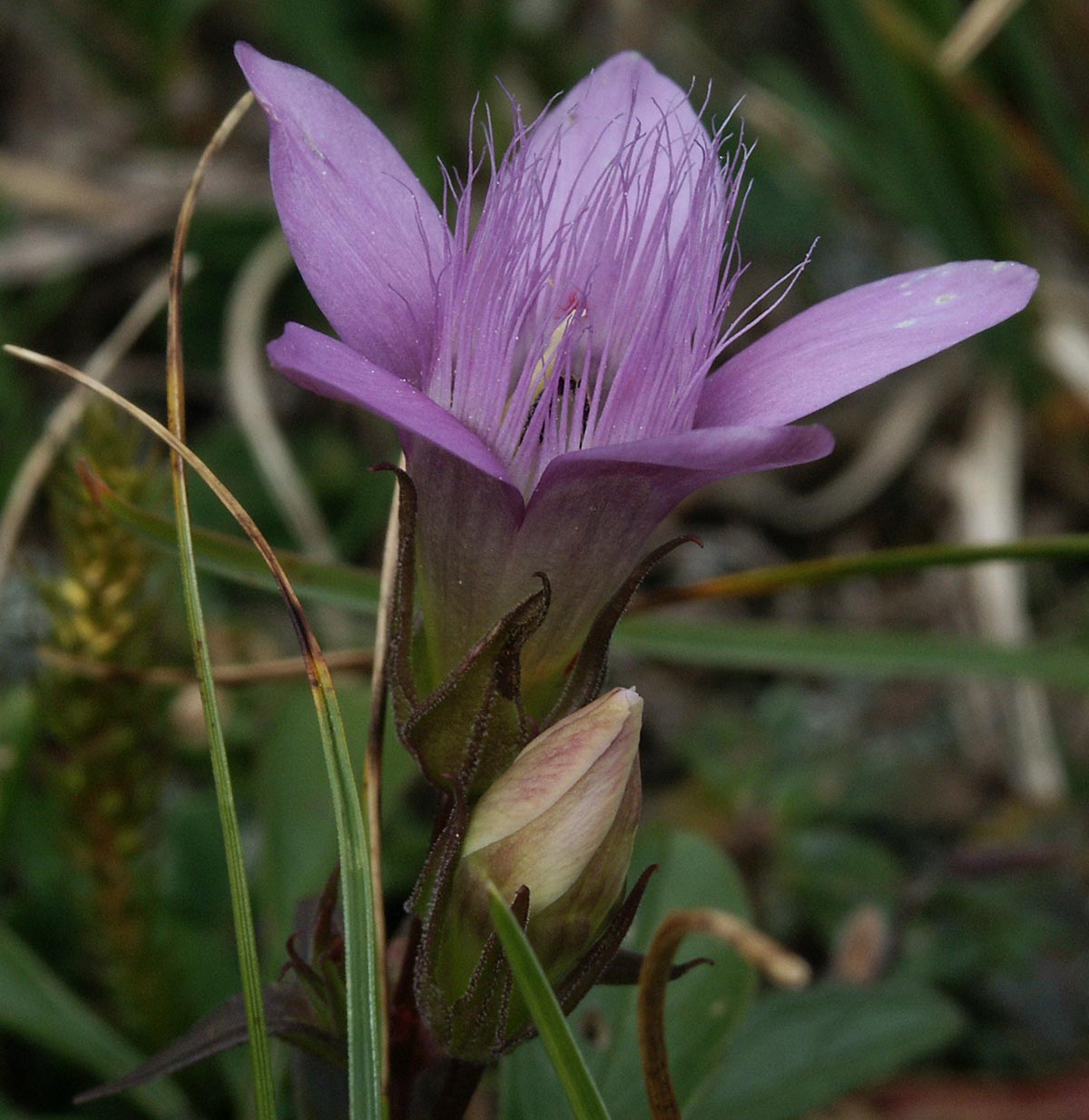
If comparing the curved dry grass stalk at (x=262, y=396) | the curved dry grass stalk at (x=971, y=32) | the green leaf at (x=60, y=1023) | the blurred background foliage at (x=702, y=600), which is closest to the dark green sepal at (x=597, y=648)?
the blurred background foliage at (x=702, y=600)

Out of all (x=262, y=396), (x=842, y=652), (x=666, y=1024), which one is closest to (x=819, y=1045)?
(x=666, y=1024)

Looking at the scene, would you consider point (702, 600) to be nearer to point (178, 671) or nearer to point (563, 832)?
point (178, 671)

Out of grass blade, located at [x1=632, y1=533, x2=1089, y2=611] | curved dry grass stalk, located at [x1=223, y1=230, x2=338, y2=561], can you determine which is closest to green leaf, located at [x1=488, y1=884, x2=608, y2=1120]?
grass blade, located at [x1=632, y1=533, x2=1089, y2=611]

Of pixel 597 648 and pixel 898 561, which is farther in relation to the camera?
pixel 898 561

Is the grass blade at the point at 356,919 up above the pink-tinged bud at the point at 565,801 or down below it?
below

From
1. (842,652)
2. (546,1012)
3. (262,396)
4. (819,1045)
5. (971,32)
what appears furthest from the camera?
(971,32)

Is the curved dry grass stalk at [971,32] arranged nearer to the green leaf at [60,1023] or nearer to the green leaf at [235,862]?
the green leaf at [235,862]
